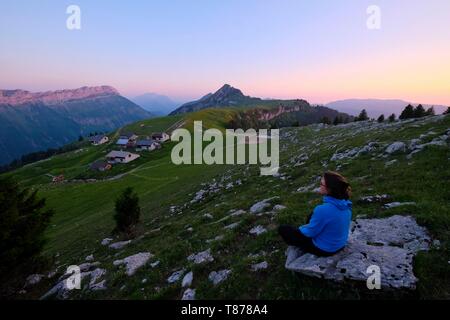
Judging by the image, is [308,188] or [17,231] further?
[308,188]

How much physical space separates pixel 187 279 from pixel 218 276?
1.32 metres

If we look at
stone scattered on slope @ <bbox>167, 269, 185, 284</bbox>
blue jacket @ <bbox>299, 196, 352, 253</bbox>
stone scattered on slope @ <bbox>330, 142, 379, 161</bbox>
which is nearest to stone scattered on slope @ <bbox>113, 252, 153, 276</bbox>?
stone scattered on slope @ <bbox>167, 269, 185, 284</bbox>

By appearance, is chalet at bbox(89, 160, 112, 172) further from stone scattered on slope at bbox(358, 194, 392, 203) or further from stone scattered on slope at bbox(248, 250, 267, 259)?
stone scattered on slope at bbox(358, 194, 392, 203)

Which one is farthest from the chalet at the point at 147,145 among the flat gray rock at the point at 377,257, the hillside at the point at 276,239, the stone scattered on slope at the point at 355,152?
the flat gray rock at the point at 377,257

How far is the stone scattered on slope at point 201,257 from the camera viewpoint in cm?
1212

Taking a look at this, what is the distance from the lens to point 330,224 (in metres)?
8.43

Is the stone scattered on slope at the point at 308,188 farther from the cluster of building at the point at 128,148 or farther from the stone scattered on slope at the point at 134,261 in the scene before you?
the cluster of building at the point at 128,148

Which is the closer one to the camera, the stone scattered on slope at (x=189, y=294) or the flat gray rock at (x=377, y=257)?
the flat gray rock at (x=377, y=257)

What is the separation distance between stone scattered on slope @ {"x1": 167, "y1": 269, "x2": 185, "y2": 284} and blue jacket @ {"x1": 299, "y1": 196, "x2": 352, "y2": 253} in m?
6.00

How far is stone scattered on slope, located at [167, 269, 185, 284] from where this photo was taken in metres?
11.5

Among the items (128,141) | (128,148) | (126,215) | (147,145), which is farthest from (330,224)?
(128,141)

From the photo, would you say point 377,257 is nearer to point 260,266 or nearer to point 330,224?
point 330,224

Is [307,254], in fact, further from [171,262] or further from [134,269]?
[134,269]
